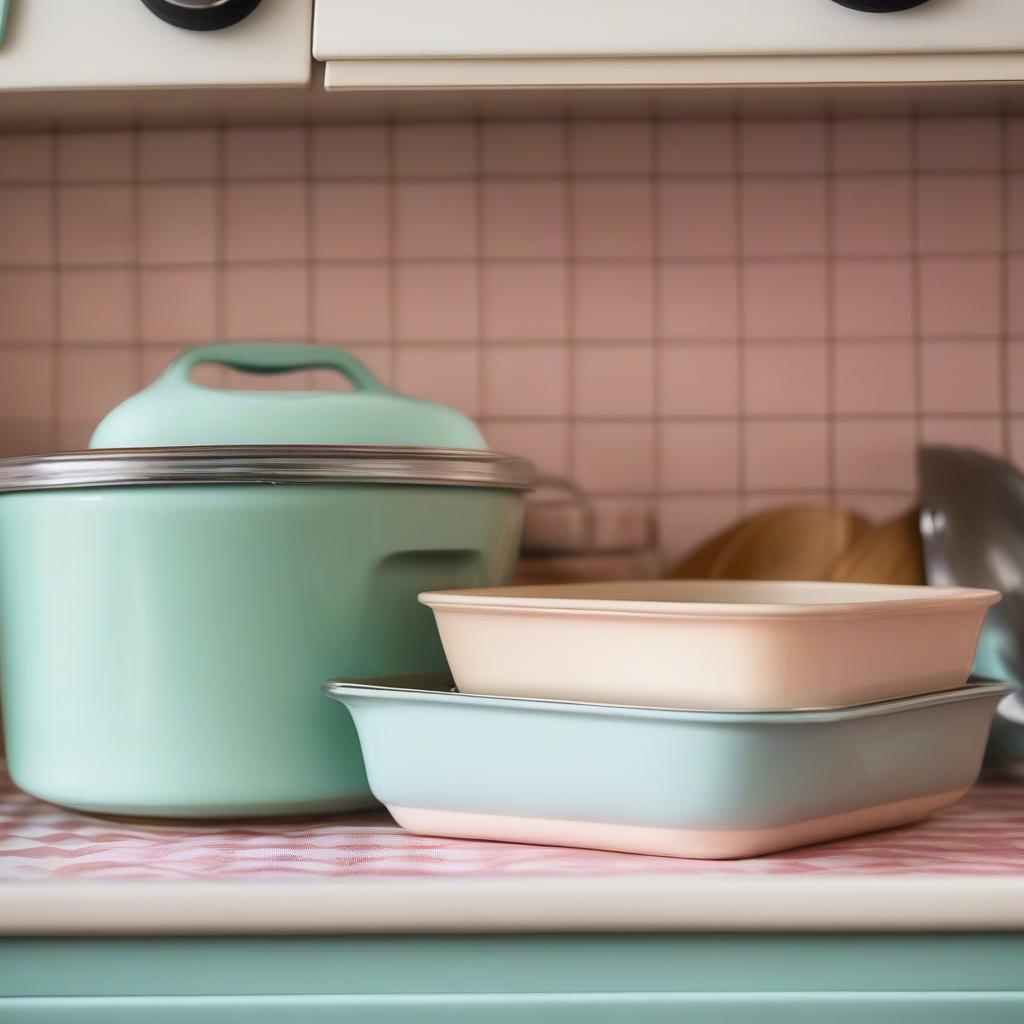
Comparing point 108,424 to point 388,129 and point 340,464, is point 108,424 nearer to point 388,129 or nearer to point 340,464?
point 340,464

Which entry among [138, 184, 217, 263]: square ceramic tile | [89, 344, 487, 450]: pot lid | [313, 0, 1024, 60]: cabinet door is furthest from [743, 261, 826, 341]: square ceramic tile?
[138, 184, 217, 263]: square ceramic tile

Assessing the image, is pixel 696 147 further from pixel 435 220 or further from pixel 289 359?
pixel 289 359

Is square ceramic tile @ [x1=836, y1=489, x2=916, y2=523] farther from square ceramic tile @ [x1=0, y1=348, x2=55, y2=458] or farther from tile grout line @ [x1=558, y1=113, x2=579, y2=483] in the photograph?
square ceramic tile @ [x1=0, y1=348, x2=55, y2=458]

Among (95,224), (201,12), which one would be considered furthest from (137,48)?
(95,224)

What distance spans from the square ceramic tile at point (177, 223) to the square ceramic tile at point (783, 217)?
0.51 meters

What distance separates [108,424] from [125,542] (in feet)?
0.34

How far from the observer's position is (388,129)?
1074 millimetres

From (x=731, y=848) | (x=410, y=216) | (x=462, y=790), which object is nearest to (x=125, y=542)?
(x=462, y=790)

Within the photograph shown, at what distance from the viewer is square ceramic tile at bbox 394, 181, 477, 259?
107 centimetres

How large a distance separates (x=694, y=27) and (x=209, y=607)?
50cm

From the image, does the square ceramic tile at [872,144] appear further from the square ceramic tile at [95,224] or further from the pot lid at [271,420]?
the square ceramic tile at [95,224]

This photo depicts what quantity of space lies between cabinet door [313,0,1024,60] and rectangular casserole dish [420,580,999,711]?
377mm

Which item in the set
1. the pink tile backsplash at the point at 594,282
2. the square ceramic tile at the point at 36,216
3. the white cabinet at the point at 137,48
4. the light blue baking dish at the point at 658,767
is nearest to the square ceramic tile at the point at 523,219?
the pink tile backsplash at the point at 594,282

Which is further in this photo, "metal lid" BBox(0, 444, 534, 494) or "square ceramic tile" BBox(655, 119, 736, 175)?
"square ceramic tile" BBox(655, 119, 736, 175)
